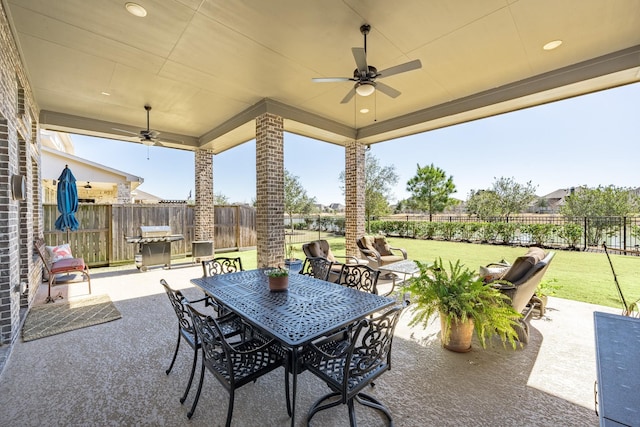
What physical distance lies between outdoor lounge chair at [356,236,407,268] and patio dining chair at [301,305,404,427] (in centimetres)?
367

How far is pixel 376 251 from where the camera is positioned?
19.9ft

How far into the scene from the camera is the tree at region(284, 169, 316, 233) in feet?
41.4

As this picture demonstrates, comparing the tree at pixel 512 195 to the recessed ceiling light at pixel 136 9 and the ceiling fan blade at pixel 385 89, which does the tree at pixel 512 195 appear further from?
the recessed ceiling light at pixel 136 9

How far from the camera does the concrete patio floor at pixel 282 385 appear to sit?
1.95 m

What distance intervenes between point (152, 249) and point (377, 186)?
8662mm

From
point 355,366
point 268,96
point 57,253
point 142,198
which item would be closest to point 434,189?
point 268,96

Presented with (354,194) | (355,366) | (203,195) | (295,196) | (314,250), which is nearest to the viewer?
(355,366)

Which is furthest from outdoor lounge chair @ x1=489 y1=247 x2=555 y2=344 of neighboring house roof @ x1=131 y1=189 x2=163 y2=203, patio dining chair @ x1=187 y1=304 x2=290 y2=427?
neighboring house roof @ x1=131 y1=189 x2=163 y2=203

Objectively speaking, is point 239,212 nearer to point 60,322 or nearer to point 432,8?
point 60,322

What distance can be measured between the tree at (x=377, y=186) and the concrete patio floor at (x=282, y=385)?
8.06 meters

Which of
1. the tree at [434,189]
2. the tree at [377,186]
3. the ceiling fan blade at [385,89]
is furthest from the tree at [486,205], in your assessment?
the ceiling fan blade at [385,89]

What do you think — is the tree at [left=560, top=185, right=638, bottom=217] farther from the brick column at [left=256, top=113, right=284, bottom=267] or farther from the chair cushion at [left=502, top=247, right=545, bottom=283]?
the brick column at [left=256, top=113, right=284, bottom=267]

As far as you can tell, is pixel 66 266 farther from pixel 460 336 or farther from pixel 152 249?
pixel 460 336

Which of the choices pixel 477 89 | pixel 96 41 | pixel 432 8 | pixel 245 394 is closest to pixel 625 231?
pixel 477 89
